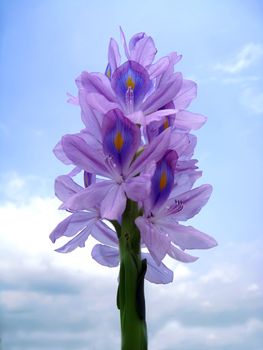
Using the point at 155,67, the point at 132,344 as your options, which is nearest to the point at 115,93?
the point at 155,67

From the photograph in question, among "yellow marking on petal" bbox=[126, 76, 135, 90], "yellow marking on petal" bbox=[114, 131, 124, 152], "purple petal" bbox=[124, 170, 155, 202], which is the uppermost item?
"yellow marking on petal" bbox=[126, 76, 135, 90]

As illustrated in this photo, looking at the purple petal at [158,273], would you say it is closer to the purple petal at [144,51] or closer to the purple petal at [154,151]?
the purple petal at [154,151]

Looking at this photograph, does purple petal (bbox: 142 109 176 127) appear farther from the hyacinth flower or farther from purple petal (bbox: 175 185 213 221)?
purple petal (bbox: 175 185 213 221)

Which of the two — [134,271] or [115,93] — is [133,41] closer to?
[115,93]

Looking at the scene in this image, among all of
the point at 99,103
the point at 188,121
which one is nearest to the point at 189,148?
the point at 188,121

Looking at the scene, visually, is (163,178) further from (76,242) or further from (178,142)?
(76,242)

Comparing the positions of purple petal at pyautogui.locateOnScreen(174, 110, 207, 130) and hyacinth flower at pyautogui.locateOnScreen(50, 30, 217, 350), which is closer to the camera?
hyacinth flower at pyautogui.locateOnScreen(50, 30, 217, 350)

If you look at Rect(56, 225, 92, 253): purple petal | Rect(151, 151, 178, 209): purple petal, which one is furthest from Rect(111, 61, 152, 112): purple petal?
Rect(56, 225, 92, 253): purple petal

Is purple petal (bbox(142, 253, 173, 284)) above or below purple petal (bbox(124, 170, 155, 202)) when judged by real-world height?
below
